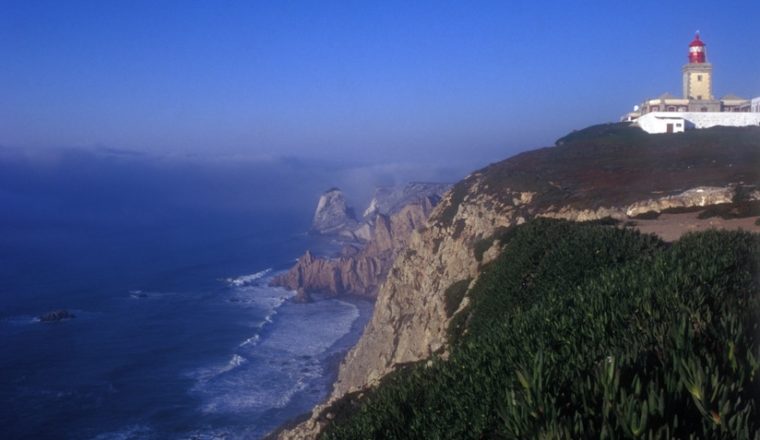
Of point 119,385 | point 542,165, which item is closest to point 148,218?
point 119,385

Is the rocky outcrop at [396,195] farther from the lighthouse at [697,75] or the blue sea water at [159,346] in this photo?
the lighthouse at [697,75]

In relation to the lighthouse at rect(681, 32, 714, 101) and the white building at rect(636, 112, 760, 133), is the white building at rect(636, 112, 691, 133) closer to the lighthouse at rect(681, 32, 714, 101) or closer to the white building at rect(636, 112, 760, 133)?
the white building at rect(636, 112, 760, 133)

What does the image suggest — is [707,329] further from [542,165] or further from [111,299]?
[111,299]

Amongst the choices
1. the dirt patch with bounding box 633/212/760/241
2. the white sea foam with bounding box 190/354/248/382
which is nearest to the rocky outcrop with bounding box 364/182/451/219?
the white sea foam with bounding box 190/354/248/382

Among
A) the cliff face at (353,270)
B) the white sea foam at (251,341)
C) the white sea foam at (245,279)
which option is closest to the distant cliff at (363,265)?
the cliff face at (353,270)

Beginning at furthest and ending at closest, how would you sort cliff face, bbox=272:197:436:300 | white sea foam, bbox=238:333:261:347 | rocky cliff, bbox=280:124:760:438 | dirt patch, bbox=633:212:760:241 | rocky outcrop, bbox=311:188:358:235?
rocky outcrop, bbox=311:188:358:235
cliff face, bbox=272:197:436:300
white sea foam, bbox=238:333:261:347
rocky cliff, bbox=280:124:760:438
dirt patch, bbox=633:212:760:241
